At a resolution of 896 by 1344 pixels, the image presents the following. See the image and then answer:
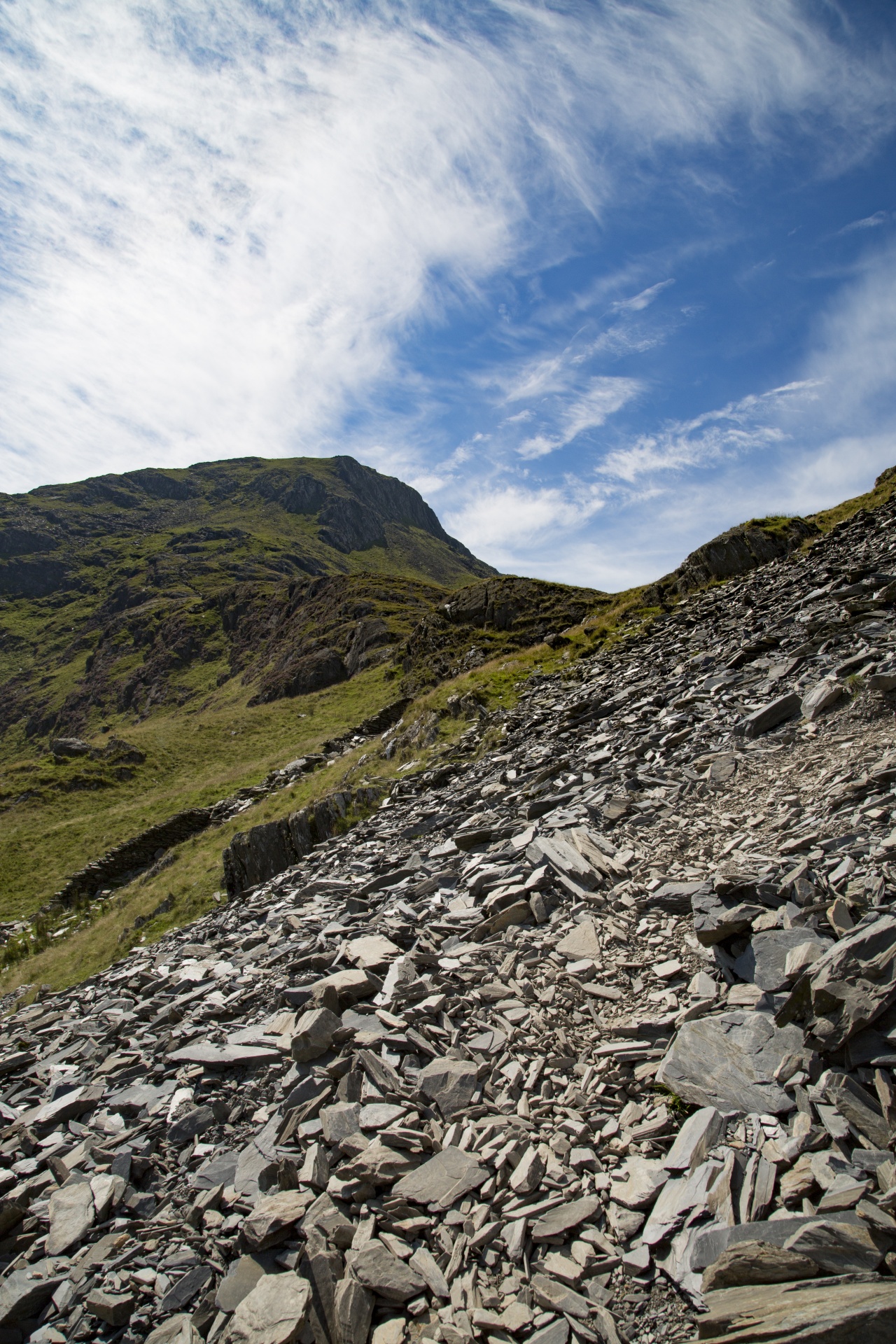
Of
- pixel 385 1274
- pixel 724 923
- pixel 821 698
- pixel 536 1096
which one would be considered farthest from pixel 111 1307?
pixel 821 698

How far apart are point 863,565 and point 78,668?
168 m

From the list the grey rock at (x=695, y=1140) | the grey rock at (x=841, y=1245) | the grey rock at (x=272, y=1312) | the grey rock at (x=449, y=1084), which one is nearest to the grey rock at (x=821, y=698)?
the grey rock at (x=695, y=1140)

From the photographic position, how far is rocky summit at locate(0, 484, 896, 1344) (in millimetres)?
3898

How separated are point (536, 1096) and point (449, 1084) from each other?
3.09 ft

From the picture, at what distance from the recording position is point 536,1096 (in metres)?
5.50

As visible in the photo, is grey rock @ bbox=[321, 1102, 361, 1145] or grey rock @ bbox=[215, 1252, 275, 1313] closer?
grey rock @ bbox=[215, 1252, 275, 1313]

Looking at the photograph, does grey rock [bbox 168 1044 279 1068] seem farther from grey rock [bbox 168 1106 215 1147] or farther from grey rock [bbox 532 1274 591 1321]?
grey rock [bbox 532 1274 591 1321]

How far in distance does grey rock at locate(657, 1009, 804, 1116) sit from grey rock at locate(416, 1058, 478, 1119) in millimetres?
1884

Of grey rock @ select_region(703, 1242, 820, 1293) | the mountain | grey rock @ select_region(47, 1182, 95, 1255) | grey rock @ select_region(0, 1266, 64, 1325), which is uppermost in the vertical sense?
the mountain

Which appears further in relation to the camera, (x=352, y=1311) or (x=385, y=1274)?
(x=385, y=1274)

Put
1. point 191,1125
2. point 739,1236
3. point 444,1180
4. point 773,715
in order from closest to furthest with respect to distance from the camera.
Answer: point 739,1236 → point 444,1180 → point 191,1125 → point 773,715

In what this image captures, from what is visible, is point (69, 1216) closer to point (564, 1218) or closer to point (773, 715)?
point (564, 1218)

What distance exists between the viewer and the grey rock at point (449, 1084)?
5.73 metres

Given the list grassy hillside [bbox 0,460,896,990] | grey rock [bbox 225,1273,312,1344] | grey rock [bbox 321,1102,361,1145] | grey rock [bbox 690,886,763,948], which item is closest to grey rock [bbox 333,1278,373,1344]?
grey rock [bbox 225,1273,312,1344]
